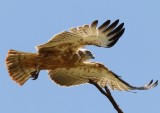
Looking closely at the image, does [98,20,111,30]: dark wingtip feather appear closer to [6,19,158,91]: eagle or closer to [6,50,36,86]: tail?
[6,19,158,91]: eagle

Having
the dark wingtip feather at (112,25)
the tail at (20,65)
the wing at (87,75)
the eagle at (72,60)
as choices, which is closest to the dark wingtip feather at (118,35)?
the eagle at (72,60)

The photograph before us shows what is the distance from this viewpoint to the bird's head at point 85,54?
7629mm

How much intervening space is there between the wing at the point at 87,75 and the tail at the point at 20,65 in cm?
66

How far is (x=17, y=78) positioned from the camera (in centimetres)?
→ 794

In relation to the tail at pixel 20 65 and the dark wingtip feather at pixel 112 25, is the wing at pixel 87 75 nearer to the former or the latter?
the tail at pixel 20 65

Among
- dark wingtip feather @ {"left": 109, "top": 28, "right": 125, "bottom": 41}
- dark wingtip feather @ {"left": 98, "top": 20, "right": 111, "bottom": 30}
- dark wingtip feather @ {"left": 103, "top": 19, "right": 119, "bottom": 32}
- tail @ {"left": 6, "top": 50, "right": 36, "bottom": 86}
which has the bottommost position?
dark wingtip feather @ {"left": 109, "top": 28, "right": 125, "bottom": 41}

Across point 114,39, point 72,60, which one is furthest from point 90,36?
point 72,60

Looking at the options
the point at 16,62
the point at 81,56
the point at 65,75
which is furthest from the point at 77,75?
the point at 16,62

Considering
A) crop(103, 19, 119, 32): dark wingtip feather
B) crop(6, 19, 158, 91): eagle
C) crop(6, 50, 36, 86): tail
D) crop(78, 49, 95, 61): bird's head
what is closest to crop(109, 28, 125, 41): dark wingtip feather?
crop(6, 19, 158, 91): eagle

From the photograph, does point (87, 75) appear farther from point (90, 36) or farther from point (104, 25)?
point (104, 25)

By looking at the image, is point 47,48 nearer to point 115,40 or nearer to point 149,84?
point 115,40

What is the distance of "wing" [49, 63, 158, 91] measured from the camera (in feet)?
27.5

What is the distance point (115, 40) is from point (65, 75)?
5.18 ft

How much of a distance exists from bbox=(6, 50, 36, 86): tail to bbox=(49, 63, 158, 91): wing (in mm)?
662
